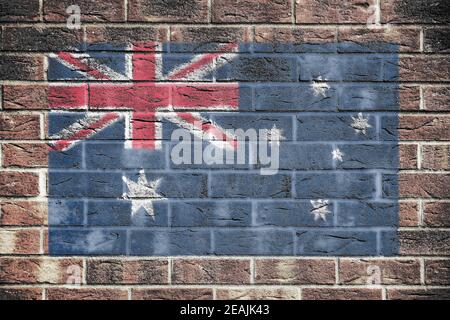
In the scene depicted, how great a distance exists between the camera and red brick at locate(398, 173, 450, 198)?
1.67 metres

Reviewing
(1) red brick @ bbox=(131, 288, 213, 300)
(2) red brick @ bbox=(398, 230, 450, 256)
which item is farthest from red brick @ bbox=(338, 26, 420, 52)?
(1) red brick @ bbox=(131, 288, 213, 300)

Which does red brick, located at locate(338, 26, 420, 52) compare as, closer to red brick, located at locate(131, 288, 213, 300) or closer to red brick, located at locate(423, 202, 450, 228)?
red brick, located at locate(423, 202, 450, 228)

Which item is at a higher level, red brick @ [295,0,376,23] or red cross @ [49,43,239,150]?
red brick @ [295,0,376,23]

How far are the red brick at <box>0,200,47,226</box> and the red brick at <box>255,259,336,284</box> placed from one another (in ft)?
2.49

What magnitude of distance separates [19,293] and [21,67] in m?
0.76

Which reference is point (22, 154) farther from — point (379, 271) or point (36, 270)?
point (379, 271)

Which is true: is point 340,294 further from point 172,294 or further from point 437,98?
point 437,98

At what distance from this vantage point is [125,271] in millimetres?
1697

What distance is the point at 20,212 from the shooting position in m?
1.67

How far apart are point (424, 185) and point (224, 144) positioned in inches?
26.8

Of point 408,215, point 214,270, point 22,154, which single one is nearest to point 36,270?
point 22,154

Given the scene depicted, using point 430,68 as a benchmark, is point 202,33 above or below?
above

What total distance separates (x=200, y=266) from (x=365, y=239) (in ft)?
1.84

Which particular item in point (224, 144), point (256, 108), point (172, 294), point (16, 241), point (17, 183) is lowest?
point (172, 294)
